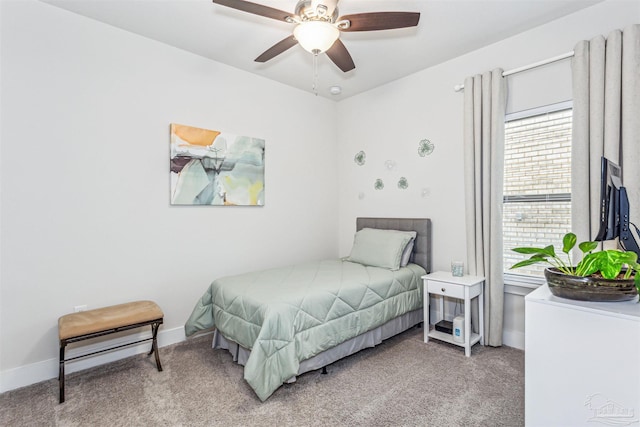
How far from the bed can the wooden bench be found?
0.43m

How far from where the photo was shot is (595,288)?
129 centimetres

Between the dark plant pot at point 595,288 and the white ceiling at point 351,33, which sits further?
the white ceiling at point 351,33

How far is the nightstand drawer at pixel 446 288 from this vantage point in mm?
2737

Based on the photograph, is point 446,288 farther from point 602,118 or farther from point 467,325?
point 602,118

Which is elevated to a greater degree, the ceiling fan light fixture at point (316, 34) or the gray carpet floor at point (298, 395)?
the ceiling fan light fixture at point (316, 34)

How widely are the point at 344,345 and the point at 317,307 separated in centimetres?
46

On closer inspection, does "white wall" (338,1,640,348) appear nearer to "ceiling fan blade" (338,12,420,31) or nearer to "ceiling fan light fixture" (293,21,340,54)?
"ceiling fan blade" (338,12,420,31)

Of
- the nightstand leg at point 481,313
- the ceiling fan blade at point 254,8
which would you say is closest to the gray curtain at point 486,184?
the nightstand leg at point 481,313

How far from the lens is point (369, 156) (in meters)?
4.03

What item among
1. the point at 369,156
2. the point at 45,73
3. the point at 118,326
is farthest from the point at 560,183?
the point at 45,73

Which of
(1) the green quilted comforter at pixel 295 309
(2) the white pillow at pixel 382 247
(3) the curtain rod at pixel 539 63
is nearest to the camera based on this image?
(1) the green quilted comforter at pixel 295 309

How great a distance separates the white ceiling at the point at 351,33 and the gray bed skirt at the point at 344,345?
99.3 inches

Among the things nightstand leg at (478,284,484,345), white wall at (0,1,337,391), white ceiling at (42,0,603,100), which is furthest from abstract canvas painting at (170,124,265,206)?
nightstand leg at (478,284,484,345)

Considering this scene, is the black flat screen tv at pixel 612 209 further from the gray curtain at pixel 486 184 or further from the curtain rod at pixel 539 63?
the curtain rod at pixel 539 63
